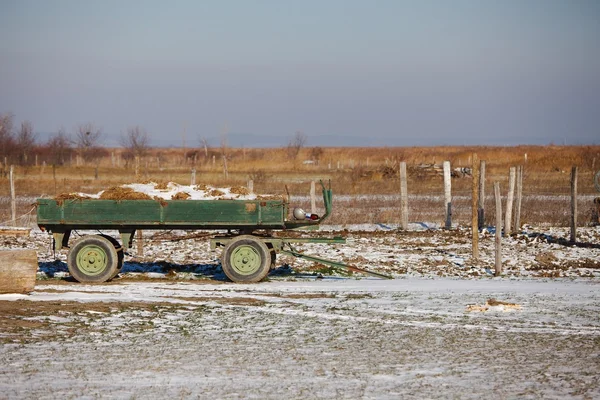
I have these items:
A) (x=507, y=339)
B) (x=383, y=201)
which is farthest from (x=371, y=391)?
(x=383, y=201)

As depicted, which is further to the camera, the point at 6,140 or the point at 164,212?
the point at 6,140

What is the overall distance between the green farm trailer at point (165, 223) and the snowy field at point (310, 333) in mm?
372

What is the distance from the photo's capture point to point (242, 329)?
11.1 meters

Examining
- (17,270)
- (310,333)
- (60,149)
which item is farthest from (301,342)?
(60,149)

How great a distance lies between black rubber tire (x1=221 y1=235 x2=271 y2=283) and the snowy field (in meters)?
0.28

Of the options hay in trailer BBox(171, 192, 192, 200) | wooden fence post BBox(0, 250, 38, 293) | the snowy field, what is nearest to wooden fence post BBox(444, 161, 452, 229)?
the snowy field

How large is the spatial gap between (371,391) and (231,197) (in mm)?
7981

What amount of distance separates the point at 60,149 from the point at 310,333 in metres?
72.8

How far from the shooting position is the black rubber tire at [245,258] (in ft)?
50.1

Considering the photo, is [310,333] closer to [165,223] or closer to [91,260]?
[165,223]

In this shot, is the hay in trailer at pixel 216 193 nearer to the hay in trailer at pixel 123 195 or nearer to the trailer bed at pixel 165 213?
the trailer bed at pixel 165 213

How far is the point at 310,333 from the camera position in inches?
428

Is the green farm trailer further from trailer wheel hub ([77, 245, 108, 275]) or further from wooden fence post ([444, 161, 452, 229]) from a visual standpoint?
wooden fence post ([444, 161, 452, 229])

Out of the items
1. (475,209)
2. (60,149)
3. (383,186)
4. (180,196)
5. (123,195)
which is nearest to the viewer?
(123,195)
